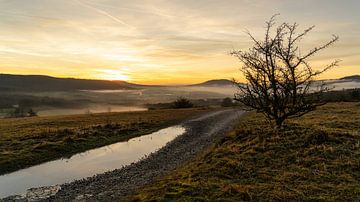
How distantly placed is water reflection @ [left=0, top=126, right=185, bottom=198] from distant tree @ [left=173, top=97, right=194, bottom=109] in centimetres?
7072

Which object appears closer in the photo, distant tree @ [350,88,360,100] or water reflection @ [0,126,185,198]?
water reflection @ [0,126,185,198]

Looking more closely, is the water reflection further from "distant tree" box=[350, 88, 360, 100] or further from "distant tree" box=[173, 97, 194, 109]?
"distant tree" box=[350, 88, 360, 100]

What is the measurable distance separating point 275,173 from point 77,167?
45.3 ft

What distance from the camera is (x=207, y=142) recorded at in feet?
96.4

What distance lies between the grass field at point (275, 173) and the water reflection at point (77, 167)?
637 cm

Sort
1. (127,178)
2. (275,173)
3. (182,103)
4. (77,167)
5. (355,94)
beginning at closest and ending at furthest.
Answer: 1. (275,173)
2. (127,178)
3. (77,167)
4. (355,94)
5. (182,103)

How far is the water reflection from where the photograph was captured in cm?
1919

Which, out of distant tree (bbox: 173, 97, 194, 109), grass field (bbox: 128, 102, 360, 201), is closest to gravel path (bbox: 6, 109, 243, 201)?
grass field (bbox: 128, 102, 360, 201)

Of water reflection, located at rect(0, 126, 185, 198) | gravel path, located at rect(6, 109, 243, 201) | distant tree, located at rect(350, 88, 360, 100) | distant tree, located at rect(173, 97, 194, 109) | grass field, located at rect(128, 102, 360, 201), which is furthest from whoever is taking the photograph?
distant tree, located at rect(173, 97, 194, 109)

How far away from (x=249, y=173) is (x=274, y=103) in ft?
36.5

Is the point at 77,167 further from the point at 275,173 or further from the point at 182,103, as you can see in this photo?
the point at 182,103

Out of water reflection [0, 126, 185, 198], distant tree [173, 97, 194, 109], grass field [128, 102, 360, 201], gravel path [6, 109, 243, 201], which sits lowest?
water reflection [0, 126, 185, 198]

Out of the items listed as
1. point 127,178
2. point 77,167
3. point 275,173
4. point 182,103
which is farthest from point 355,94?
point 127,178

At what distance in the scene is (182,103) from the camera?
105m
